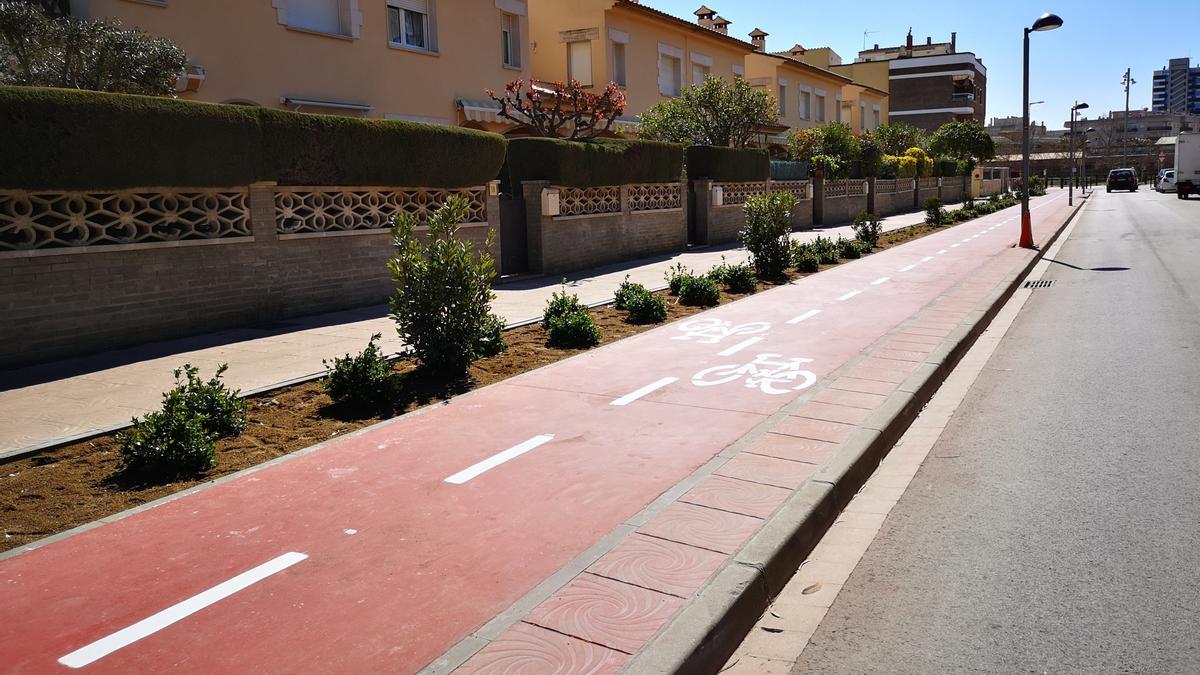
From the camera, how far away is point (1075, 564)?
420cm

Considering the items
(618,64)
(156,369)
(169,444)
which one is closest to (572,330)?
(156,369)

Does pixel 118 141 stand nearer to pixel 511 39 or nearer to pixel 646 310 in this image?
pixel 646 310

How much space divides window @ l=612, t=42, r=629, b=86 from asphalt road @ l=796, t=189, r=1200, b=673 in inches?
888

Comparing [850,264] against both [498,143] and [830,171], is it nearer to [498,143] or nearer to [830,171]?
[498,143]

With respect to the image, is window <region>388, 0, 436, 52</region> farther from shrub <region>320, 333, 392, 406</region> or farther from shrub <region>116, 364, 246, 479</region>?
shrub <region>116, 364, 246, 479</region>

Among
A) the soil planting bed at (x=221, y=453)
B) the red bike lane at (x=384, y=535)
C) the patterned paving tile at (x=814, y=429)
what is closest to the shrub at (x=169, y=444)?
the soil planting bed at (x=221, y=453)

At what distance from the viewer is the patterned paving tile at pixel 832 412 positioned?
20.9 ft

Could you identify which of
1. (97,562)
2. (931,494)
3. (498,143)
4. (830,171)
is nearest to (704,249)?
(498,143)

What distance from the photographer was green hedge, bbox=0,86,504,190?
8.80 m

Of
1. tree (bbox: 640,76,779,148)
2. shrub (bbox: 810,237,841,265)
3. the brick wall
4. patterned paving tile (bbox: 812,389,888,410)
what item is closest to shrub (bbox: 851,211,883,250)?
shrub (bbox: 810,237,841,265)

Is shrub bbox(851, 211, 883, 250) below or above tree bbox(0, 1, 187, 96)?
below

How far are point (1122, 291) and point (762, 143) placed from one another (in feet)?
84.6

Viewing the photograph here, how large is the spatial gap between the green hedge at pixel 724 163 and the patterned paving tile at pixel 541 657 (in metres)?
20.3

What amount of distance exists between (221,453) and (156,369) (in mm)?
3338
